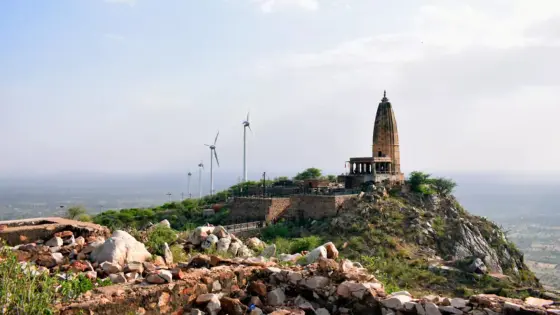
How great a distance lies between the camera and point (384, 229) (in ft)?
87.0

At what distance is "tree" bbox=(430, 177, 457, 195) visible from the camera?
3497cm

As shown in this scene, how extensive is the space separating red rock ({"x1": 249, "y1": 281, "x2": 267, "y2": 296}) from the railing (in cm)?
1610

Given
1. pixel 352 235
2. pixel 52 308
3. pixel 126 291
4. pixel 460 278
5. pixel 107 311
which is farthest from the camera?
pixel 352 235

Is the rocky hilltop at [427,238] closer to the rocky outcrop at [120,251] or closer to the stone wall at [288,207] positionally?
the stone wall at [288,207]

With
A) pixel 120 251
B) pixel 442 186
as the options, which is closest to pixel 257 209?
pixel 442 186

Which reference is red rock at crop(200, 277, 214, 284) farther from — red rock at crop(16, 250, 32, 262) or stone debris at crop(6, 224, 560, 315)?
red rock at crop(16, 250, 32, 262)

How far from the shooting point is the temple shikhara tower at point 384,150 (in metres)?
35.9

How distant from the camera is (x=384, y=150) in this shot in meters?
38.5

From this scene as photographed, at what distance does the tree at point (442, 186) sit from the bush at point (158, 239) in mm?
26937

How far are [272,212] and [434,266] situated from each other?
436 inches

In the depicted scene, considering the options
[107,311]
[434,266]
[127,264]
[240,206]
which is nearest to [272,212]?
[240,206]

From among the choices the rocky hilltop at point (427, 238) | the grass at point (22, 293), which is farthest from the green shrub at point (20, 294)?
the rocky hilltop at point (427, 238)

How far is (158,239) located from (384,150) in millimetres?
29849

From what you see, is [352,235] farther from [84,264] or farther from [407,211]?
[84,264]
